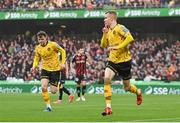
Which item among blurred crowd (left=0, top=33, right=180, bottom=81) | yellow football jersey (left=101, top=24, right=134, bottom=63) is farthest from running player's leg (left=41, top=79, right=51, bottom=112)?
blurred crowd (left=0, top=33, right=180, bottom=81)

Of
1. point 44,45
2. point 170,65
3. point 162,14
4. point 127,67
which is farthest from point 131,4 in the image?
point 127,67

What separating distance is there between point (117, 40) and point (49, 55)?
4170 millimetres

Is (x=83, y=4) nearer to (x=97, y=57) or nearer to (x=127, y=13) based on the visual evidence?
(x=127, y=13)

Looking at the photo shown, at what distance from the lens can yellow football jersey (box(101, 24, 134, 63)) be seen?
1709cm

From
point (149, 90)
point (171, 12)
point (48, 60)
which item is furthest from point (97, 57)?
point (48, 60)

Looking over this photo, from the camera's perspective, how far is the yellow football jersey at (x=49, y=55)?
67.5 ft

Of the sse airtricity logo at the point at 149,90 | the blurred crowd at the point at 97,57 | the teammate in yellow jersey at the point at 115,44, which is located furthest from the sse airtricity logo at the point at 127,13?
the teammate in yellow jersey at the point at 115,44

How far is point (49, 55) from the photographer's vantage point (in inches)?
818

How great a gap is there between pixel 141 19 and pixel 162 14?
4498mm

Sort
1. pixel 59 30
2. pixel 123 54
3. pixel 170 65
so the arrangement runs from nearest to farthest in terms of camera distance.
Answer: pixel 123 54 < pixel 170 65 < pixel 59 30

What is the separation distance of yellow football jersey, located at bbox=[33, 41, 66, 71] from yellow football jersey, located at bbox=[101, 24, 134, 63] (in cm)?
350

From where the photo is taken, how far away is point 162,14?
44.7 m

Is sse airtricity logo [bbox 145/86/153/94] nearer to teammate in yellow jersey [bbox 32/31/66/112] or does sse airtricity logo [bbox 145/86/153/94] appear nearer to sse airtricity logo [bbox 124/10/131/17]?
sse airtricity logo [bbox 124/10/131/17]

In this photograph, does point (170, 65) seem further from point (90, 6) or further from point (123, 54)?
point (123, 54)
